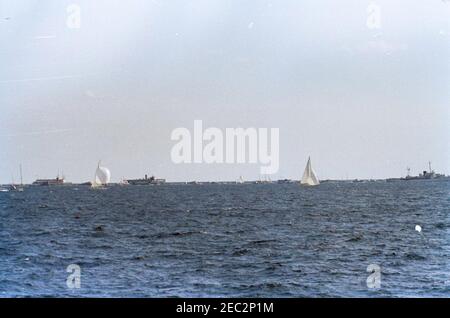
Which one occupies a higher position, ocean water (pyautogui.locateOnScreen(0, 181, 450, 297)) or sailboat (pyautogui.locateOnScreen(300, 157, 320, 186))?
sailboat (pyautogui.locateOnScreen(300, 157, 320, 186))

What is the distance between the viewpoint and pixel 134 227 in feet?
Result: 151

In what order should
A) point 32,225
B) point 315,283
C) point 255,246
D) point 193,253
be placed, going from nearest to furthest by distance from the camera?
point 315,283
point 193,253
point 255,246
point 32,225

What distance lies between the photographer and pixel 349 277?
22.1 m

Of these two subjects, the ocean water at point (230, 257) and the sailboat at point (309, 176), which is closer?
the ocean water at point (230, 257)

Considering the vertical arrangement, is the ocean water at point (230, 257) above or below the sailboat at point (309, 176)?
below

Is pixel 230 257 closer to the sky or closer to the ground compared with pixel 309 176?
closer to the ground

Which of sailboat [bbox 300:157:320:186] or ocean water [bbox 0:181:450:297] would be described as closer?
ocean water [bbox 0:181:450:297]

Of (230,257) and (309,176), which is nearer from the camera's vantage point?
(230,257)

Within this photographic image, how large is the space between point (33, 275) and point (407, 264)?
16511mm

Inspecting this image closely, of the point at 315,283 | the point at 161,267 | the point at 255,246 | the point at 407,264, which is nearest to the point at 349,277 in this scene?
the point at 315,283
